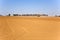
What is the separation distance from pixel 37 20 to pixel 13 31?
20 cm

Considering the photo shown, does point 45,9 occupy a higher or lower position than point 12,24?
higher

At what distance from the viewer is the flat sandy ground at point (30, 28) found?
0.71m

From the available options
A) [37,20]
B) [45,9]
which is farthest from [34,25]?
[45,9]

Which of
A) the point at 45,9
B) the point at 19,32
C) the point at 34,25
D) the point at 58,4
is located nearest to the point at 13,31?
the point at 19,32

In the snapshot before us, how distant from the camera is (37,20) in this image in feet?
2.34

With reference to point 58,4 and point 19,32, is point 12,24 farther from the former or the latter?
point 58,4

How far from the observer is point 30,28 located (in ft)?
2.34

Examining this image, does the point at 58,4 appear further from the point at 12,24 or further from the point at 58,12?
the point at 12,24

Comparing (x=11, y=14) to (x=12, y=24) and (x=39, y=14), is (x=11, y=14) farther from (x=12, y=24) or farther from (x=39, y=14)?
(x=39, y=14)

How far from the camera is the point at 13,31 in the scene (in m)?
0.71

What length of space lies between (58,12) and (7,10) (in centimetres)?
41

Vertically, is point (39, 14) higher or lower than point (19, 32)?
higher

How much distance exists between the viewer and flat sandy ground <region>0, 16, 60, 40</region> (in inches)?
27.8

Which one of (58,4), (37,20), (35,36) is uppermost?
(58,4)
